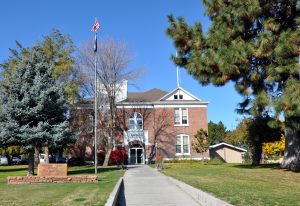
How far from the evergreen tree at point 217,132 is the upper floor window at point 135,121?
116ft

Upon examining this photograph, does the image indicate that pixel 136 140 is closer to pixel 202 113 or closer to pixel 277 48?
pixel 202 113

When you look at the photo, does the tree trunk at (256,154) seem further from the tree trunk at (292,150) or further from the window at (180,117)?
the window at (180,117)

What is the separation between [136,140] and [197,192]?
3550 cm

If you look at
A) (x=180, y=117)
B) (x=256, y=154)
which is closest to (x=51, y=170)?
(x=256, y=154)

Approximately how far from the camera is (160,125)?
46812 millimetres

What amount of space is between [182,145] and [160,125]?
3.66m

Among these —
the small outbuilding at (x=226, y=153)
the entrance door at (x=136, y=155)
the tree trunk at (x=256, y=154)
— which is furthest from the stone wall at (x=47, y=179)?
the small outbuilding at (x=226, y=153)

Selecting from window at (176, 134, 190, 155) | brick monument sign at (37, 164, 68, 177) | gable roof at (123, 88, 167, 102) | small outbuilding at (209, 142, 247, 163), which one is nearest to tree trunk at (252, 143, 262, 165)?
window at (176, 134, 190, 155)

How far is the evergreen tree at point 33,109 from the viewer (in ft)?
73.1

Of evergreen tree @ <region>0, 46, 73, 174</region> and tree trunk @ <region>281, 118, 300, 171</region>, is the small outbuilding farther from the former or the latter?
evergreen tree @ <region>0, 46, 73, 174</region>

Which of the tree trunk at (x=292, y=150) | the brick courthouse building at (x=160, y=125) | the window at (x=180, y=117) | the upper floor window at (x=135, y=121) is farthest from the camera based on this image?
the window at (x=180, y=117)

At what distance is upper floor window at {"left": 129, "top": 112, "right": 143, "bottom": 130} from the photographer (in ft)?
152

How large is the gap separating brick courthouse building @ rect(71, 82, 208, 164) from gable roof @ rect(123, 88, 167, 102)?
0.33 m

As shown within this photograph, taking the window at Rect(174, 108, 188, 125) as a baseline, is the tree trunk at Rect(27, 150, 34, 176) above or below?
below
